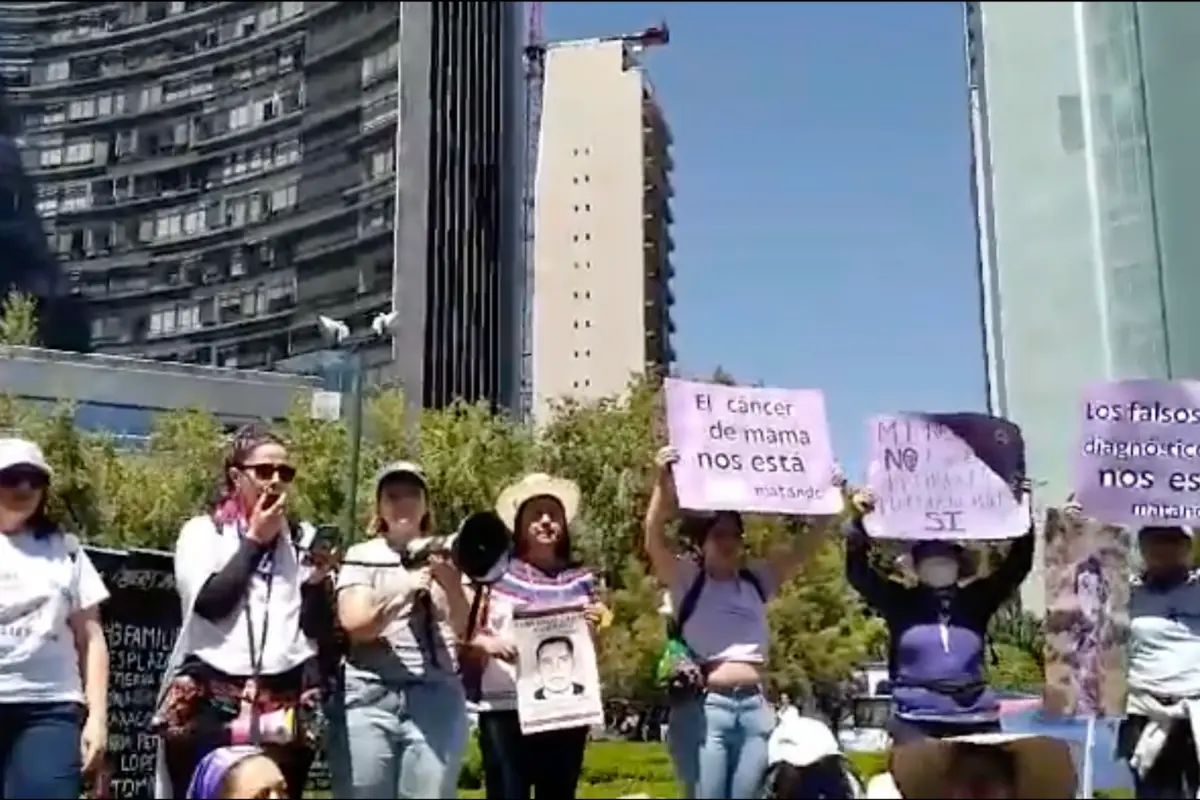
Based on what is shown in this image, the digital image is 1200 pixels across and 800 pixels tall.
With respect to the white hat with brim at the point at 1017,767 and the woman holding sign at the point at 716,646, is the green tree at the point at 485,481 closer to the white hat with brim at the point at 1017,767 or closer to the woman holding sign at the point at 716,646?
the woman holding sign at the point at 716,646

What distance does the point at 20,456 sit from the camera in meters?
5.27

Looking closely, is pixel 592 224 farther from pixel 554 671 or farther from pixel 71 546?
pixel 71 546

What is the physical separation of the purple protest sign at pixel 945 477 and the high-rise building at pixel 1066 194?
41742 millimetres

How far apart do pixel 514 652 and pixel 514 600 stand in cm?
A: 19

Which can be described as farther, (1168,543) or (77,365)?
(77,365)

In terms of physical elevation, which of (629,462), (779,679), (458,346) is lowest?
(779,679)

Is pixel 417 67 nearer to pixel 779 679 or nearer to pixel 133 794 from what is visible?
pixel 779 679

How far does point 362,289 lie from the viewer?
70438 mm

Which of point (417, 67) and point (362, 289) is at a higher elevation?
point (417, 67)

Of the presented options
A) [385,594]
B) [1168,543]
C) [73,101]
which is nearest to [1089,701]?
[1168,543]

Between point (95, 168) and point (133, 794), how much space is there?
68.7 m

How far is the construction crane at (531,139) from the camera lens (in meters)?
83.9

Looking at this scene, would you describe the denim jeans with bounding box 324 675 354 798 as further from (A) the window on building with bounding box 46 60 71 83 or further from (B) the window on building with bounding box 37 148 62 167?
(A) the window on building with bounding box 46 60 71 83

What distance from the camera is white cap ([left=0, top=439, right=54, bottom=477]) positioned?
5.24 metres
